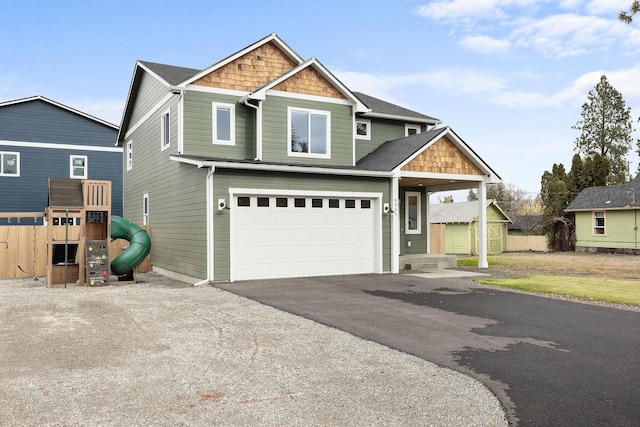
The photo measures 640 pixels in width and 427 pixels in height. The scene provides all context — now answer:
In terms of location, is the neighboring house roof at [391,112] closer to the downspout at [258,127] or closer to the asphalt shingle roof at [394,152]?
the asphalt shingle roof at [394,152]

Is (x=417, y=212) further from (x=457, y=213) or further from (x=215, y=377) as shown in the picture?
(x=215, y=377)

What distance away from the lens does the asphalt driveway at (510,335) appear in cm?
461

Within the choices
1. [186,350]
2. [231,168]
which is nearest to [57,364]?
[186,350]

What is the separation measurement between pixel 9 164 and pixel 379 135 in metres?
18.7

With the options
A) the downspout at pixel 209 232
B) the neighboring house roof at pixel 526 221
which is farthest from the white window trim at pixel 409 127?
the neighboring house roof at pixel 526 221

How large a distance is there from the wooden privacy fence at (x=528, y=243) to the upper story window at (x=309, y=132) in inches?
935

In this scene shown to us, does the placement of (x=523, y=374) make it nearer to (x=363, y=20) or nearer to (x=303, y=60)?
(x=303, y=60)

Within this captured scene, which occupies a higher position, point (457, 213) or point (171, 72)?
point (171, 72)

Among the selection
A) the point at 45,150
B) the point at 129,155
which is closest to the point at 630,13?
the point at 129,155

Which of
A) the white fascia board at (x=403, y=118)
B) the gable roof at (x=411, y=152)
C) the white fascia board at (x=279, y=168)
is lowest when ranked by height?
the white fascia board at (x=279, y=168)

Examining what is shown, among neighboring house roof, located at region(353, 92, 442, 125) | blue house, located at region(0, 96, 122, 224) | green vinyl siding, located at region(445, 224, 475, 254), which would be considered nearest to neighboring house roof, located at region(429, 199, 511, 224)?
green vinyl siding, located at region(445, 224, 475, 254)

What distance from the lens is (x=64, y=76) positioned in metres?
26.0

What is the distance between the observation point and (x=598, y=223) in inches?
1319

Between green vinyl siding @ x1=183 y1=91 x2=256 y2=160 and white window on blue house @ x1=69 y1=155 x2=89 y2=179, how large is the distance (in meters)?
13.8
